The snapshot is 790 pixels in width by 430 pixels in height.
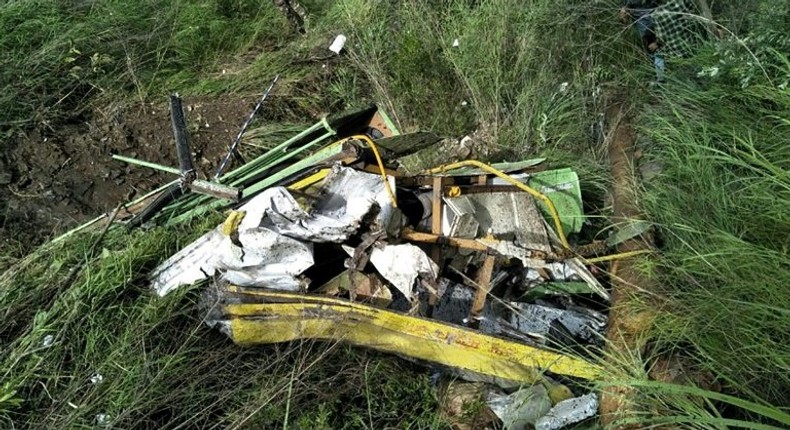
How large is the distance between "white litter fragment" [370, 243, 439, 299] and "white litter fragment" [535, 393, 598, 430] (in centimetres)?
78

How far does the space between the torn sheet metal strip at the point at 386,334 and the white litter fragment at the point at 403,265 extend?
8.3 inches

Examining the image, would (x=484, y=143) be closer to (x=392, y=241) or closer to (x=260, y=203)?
(x=392, y=241)

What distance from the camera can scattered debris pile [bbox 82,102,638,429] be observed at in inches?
110

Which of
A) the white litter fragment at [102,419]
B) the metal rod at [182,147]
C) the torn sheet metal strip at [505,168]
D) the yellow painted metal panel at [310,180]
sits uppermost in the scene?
the metal rod at [182,147]

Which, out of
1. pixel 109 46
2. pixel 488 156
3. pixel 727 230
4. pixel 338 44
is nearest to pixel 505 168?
pixel 488 156

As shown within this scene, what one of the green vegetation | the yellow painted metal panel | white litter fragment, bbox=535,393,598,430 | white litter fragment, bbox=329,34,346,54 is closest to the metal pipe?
the green vegetation

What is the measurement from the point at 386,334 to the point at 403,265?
1.07 ft

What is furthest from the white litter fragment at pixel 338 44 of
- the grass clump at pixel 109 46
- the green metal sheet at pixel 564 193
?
the green metal sheet at pixel 564 193

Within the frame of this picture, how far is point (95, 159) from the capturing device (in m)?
4.71

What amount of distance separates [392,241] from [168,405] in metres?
1.23

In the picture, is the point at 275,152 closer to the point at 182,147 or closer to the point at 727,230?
the point at 182,147

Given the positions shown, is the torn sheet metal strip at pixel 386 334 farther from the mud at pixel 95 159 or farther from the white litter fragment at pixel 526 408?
the mud at pixel 95 159

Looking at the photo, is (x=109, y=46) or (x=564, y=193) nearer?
(x=564, y=193)

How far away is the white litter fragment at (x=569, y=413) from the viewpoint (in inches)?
102
